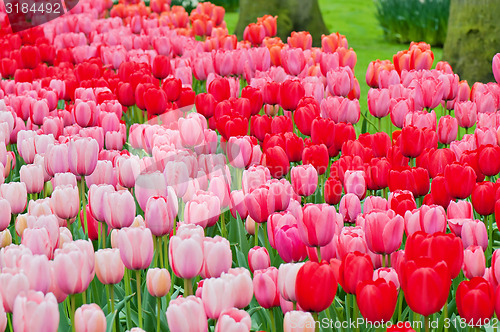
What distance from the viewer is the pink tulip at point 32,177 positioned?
3000mm

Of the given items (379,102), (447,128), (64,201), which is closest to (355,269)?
(64,201)

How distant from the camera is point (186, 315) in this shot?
1.78 metres

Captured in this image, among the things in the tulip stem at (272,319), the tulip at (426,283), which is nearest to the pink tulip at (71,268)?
the tulip stem at (272,319)

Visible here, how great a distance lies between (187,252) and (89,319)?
1.12 ft

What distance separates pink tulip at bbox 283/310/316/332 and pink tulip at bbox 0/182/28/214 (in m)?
1.41

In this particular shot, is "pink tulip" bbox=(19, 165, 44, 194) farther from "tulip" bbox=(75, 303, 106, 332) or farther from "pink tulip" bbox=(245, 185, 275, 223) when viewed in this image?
"tulip" bbox=(75, 303, 106, 332)

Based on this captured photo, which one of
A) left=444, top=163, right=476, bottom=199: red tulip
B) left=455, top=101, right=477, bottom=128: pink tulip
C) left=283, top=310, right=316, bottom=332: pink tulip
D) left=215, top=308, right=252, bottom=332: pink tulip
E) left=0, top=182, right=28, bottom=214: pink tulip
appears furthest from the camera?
left=455, top=101, right=477, bottom=128: pink tulip

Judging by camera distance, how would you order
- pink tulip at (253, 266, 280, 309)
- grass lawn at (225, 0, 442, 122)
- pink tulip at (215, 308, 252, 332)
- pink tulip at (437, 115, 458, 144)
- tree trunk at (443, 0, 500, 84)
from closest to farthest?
pink tulip at (215, 308, 252, 332) → pink tulip at (253, 266, 280, 309) → pink tulip at (437, 115, 458, 144) → tree trunk at (443, 0, 500, 84) → grass lawn at (225, 0, 442, 122)

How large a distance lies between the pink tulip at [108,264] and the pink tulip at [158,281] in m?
0.11

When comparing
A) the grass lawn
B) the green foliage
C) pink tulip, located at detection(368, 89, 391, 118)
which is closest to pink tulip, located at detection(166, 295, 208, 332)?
pink tulip, located at detection(368, 89, 391, 118)

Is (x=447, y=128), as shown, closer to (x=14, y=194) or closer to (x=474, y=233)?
(x=474, y=233)

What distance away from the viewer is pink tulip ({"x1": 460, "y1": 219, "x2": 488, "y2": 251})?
91.0 inches

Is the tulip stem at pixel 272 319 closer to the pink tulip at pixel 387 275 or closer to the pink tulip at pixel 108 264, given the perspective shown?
the pink tulip at pixel 387 275

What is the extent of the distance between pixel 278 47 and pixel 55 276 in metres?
3.89
